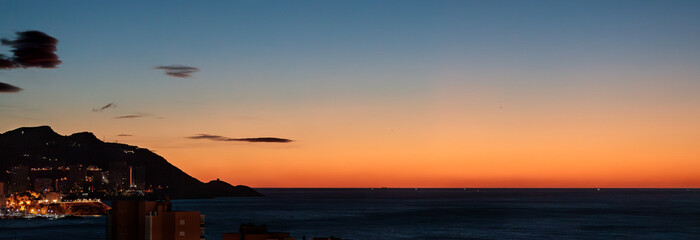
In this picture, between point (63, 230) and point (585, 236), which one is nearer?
point (585, 236)

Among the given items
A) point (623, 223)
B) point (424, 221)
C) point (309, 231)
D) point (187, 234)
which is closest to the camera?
point (187, 234)

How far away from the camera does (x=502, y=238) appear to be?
133500 mm

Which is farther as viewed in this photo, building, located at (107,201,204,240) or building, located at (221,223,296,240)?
building, located at (107,201,204,240)

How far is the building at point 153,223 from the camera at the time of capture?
56.0 meters

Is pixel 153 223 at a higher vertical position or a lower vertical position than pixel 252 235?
higher

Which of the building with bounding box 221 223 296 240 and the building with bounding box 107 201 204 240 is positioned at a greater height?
the building with bounding box 107 201 204 240

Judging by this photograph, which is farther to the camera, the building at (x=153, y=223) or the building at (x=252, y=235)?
the building at (x=153, y=223)

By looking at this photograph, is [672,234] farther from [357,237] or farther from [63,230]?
[63,230]

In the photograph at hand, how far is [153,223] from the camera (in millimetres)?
56750

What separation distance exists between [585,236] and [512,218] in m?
57.2

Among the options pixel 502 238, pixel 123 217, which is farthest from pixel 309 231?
pixel 123 217

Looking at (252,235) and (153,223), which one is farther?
(153,223)

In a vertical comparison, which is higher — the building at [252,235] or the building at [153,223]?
the building at [153,223]

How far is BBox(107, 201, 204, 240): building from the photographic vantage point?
5600 cm
